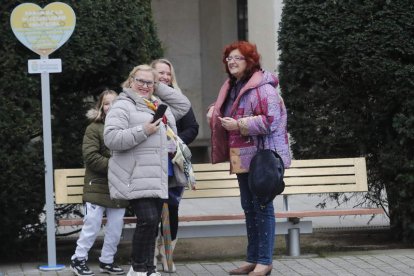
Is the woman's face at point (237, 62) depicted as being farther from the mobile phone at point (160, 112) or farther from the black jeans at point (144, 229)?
the black jeans at point (144, 229)

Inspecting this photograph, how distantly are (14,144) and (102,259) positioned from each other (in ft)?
3.98

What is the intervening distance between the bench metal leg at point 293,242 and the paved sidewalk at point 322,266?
0.10m

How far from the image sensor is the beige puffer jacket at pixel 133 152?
23.6 feet

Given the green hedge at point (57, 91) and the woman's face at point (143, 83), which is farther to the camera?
the green hedge at point (57, 91)

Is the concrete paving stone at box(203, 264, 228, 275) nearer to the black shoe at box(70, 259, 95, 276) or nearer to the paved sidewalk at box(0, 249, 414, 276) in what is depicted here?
the paved sidewalk at box(0, 249, 414, 276)

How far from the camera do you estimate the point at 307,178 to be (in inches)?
348

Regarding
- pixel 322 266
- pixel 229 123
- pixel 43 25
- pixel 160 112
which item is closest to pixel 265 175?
pixel 229 123

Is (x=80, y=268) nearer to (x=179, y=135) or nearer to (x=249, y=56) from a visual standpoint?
(x=179, y=135)

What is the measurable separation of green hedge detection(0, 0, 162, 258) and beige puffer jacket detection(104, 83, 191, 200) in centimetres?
100

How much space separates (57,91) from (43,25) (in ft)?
2.65

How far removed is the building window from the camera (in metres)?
18.1

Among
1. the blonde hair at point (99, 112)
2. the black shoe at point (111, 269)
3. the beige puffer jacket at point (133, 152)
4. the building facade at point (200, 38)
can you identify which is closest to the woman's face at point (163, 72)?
the blonde hair at point (99, 112)

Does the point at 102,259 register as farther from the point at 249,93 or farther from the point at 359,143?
the point at 359,143

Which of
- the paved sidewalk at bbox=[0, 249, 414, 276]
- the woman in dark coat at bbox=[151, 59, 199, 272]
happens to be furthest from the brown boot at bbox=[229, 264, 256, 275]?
the woman in dark coat at bbox=[151, 59, 199, 272]
